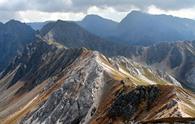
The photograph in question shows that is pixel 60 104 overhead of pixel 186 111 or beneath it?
beneath

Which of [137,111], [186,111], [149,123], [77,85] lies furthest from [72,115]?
[149,123]

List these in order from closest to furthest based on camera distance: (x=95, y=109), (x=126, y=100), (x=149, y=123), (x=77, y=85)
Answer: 1. (x=149, y=123)
2. (x=126, y=100)
3. (x=95, y=109)
4. (x=77, y=85)

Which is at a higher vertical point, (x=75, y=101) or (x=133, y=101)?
(x=133, y=101)

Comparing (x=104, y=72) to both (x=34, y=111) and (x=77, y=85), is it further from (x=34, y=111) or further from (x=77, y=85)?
(x=34, y=111)

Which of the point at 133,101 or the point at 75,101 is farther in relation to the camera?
the point at 75,101

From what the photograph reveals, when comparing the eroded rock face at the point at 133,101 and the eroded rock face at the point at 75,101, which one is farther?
the eroded rock face at the point at 75,101

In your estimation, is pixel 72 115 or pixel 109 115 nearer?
pixel 109 115

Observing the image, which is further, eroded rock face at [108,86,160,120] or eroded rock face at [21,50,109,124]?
eroded rock face at [21,50,109,124]

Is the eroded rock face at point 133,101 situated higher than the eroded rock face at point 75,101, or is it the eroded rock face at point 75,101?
the eroded rock face at point 133,101
